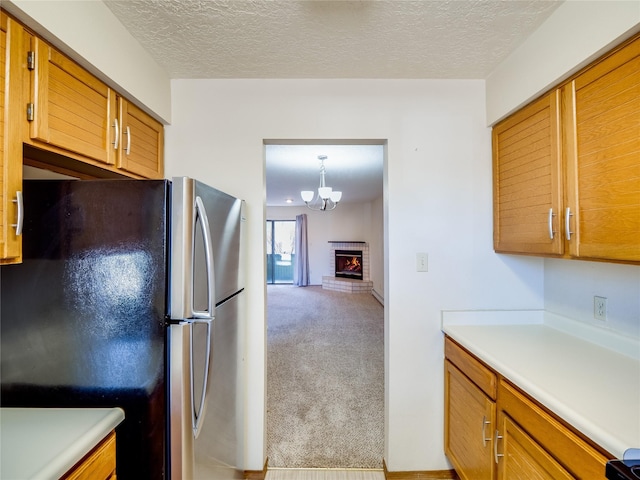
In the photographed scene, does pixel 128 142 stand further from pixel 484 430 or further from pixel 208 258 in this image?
pixel 484 430

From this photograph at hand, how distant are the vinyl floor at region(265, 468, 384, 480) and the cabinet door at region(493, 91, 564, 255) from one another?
1602 mm

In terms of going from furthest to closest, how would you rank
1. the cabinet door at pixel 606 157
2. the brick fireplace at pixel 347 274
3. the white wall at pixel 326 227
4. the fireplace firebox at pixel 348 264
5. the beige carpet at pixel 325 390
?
the white wall at pixel 326 227
the fireplace firebox at pixel 348 264
the brick fireplace at pixel 347 274
the beige carpet at pixel 325 390
the cabinet door at pixel 606 157

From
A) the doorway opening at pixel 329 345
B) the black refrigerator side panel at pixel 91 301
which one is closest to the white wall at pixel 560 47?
the doorway opening at pixel 329 345

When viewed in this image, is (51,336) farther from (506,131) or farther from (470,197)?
(506,131)

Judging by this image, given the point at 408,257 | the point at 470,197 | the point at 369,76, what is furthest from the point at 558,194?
the point at 369,76

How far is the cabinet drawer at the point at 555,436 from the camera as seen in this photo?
820 millimetres

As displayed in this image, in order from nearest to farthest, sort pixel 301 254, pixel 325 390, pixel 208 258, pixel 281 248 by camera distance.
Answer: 1. pixel 208 258
2. pixel 325 390
3. pixel 301 254
4. pixel 281 248

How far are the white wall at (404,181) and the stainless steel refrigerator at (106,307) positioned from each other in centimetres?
76

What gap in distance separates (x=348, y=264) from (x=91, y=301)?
25.6 feet

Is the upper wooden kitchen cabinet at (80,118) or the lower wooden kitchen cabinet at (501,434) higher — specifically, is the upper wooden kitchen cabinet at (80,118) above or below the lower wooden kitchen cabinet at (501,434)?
above

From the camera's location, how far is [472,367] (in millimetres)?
1443

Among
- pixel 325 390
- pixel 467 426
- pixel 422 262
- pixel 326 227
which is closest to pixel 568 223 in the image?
pixel 422 262

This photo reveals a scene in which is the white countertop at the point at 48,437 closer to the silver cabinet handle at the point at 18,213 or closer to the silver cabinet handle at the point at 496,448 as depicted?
the silver cabinet handle at the point at 18,213

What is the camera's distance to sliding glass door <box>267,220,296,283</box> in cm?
919
